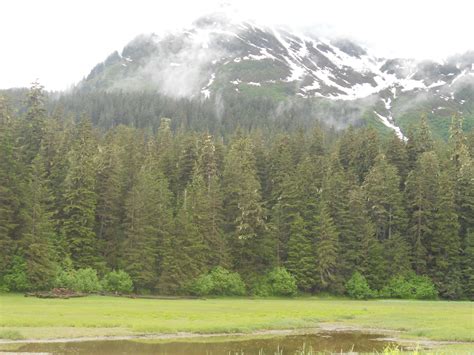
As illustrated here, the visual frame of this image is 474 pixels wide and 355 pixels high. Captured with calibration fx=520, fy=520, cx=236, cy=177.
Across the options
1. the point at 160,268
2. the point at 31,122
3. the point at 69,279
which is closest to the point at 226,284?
the point at 160,268

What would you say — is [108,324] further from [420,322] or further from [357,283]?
[357,283]

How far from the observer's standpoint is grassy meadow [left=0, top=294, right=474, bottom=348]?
34.4m

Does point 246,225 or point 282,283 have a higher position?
point 246,225

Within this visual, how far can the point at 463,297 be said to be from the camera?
7875 centimetres

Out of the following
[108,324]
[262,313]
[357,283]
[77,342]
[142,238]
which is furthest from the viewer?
[357,283]

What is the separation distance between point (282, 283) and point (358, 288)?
12.0m

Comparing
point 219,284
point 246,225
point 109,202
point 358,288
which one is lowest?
point 358,288

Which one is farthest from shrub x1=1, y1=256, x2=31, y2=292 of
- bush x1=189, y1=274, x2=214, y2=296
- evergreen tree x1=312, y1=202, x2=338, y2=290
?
evergreen tree x1=312, y1=202, x2=338, y2=290

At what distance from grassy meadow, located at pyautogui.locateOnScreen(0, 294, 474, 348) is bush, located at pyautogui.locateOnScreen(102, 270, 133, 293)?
948 cm

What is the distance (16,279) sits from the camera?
2258 inches

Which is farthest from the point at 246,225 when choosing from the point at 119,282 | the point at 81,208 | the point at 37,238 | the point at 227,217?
the point at 37,238

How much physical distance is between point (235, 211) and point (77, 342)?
55075mm

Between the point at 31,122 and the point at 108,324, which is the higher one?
the point at 31,122

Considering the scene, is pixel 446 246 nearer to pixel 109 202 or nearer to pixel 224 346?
pixel 109 202
